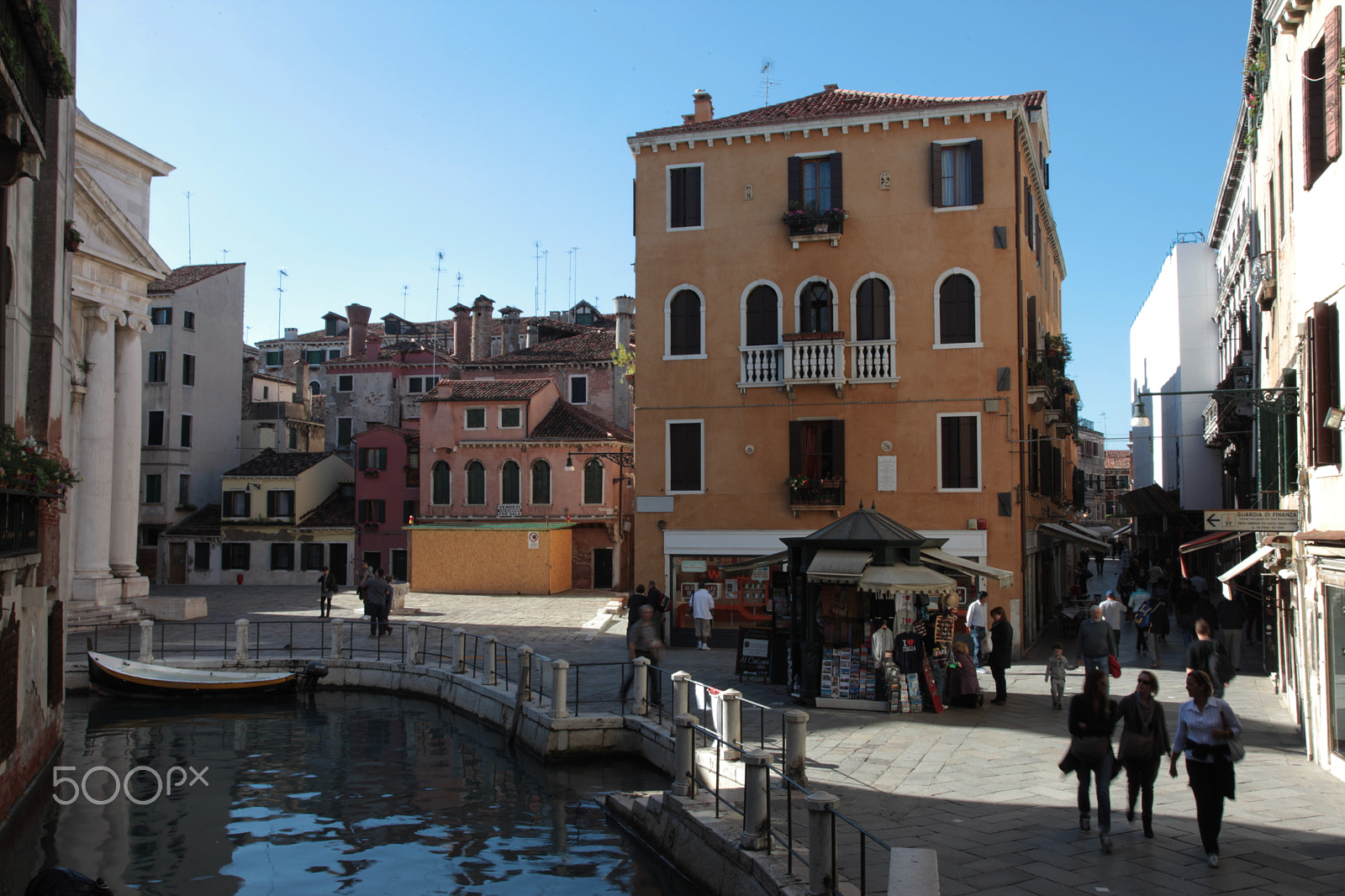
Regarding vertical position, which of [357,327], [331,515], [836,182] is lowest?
[331,515]

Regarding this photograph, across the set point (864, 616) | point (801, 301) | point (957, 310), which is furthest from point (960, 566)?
point (801, 301)

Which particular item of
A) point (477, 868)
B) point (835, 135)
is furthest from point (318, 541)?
point (477, 868)

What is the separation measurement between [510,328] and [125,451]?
25.4 meters

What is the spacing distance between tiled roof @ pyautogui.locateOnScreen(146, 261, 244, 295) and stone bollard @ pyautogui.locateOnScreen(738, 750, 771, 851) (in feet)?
134

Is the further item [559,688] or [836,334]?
[836,334]

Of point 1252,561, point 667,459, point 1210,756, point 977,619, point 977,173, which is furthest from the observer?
point 667,459

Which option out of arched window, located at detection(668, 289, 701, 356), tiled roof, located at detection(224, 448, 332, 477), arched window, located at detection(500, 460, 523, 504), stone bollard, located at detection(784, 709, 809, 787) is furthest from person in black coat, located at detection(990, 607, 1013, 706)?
tiled roof, located at detection(224, 448, 332, 477)

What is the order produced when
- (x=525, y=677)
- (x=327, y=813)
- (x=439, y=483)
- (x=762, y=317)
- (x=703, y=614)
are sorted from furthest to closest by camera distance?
(x=439, y=483) → (x=762, y=317) → (x=703, y=614) → (x=525, y=677) → (x=327, y=813)

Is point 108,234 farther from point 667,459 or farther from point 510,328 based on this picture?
point 510,328

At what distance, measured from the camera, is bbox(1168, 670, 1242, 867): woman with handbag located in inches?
305

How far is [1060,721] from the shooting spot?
13367 millimetres

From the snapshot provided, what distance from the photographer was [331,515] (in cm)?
4350

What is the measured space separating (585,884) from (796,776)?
242 cm

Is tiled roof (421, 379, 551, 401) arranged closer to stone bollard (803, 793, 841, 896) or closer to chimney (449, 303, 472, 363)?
chimney (449, 303, 472, 363)
